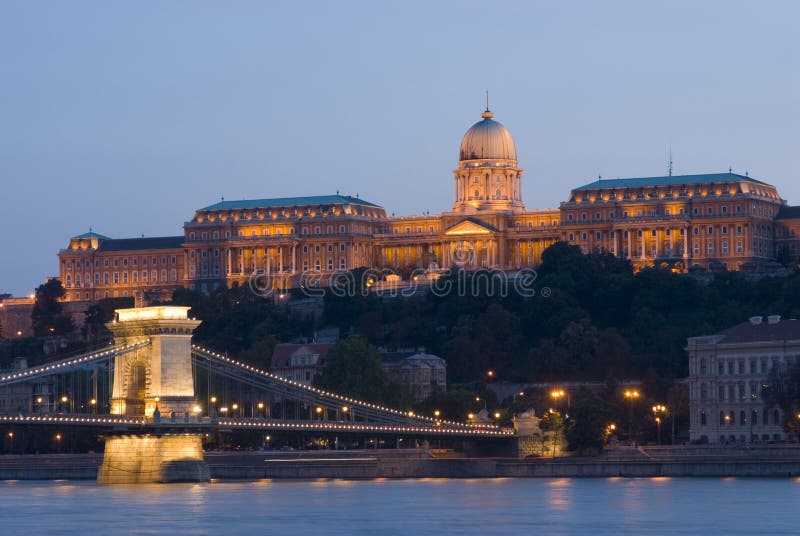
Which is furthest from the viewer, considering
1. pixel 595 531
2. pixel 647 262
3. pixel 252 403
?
pixel 647 262

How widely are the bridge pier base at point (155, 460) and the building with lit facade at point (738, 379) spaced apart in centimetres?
2983

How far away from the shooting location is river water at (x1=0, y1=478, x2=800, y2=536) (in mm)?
71812

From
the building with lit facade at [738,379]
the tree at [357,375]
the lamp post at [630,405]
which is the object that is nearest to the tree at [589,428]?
the lamp post at [630,405]

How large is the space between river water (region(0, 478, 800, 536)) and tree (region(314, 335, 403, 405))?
27.1 meters

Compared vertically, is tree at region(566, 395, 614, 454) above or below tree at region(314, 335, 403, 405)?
below

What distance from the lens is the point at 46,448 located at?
11906 cm

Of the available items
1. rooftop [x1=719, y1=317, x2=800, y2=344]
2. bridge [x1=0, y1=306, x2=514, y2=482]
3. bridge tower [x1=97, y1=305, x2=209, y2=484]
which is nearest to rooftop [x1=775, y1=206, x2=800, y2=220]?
rooftop [x1=719, y1=317, x2=800, y2=344]

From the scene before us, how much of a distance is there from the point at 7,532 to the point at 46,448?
156 feet

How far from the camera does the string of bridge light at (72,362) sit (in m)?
86.6

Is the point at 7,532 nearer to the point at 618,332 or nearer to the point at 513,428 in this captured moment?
the point at 513,428

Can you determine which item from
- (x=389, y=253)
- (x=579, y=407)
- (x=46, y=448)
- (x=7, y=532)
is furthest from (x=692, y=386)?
(x=389, y=253)

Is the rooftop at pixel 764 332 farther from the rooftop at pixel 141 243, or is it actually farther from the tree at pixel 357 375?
the rooftop at pixel 141 243

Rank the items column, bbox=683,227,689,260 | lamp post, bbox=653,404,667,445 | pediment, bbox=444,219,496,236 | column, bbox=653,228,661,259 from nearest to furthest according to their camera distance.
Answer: lamp post, bbox=653,404,667,445, column, bbox=683,227,689,260, column, bbox=653,228,661,259, pediment, bbox=444,219,496,236

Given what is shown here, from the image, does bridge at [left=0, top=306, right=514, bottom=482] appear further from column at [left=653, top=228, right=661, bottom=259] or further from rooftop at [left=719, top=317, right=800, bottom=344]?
column at [left=653, top=228, right=661, bottom=259]
